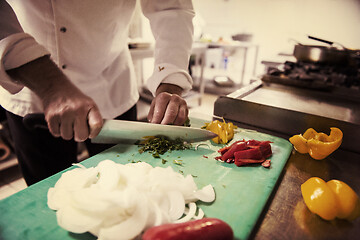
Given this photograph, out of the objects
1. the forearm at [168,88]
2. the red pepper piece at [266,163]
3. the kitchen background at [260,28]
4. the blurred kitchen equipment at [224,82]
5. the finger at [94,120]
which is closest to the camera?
the finger at [94,120]

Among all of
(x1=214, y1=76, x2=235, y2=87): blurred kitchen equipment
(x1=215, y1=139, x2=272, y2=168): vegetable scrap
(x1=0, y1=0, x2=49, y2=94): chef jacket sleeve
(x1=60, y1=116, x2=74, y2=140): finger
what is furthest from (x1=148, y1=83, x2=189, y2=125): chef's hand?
(x1=214, y1=76, x2=235, y2=87): blurred kitchen equipment

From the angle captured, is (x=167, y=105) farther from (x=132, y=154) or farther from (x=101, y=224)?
(x=101, y=224)

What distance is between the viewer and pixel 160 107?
1124mm

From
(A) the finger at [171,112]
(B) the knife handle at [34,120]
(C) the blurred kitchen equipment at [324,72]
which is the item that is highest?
(C) the blurred kitchen equipment at [324,72]

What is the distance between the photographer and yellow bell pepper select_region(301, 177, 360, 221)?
704 millimetres

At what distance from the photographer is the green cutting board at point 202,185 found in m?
A: 0.70

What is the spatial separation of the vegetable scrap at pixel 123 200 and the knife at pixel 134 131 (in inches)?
10.4

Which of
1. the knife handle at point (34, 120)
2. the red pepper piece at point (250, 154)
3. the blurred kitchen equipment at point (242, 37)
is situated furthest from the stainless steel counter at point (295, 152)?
the blurred kitchen equipment at point (242, 37)

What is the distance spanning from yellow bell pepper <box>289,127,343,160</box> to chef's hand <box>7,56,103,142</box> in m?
0.91

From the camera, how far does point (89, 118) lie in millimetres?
895

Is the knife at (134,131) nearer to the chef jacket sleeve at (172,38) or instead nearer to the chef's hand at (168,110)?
the chef's hand at (168,110)

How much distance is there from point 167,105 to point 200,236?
2.22ft

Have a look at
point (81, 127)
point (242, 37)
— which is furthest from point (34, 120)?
point (242, 37)

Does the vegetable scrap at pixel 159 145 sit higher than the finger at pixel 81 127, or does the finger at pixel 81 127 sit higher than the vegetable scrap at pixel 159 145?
the finger at pixel 81 127
